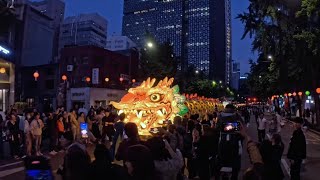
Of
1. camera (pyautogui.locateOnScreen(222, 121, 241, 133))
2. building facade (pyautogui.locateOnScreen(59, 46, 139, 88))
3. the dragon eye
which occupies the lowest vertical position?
camera (pyautogui.locateOnScreen(222, 121, 241, 133))

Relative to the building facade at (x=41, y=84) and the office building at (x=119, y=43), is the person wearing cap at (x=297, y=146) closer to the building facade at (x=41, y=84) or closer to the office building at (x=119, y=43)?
the building facade at (x=41, y=84)

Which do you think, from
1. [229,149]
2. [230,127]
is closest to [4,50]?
[230,127]

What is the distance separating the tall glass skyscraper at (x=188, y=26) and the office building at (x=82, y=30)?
574 inches

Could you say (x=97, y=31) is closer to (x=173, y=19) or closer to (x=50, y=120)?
(x=173, y=19)

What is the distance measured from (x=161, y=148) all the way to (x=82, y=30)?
388ft

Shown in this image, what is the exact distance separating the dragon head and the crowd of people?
6.60 ft

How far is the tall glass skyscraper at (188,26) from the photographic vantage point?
128 m

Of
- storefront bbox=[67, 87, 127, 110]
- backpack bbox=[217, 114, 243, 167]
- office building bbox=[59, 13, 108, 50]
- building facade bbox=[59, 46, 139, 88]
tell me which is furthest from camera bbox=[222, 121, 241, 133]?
office building bbox=[59, 13, 108, 50]

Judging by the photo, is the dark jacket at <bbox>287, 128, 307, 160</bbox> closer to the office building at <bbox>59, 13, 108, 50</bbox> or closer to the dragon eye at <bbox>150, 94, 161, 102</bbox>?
the dragon eye at <bbox>150, 94, 161, 102</bbox>

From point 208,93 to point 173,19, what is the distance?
159 feet

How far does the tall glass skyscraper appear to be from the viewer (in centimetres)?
12800

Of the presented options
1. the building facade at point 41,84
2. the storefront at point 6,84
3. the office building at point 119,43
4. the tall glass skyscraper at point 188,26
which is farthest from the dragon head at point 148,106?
the tall glass skyscraper at point 188,26

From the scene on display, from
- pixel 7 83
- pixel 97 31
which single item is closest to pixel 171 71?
pixel 7 83

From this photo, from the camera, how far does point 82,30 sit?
120 m
